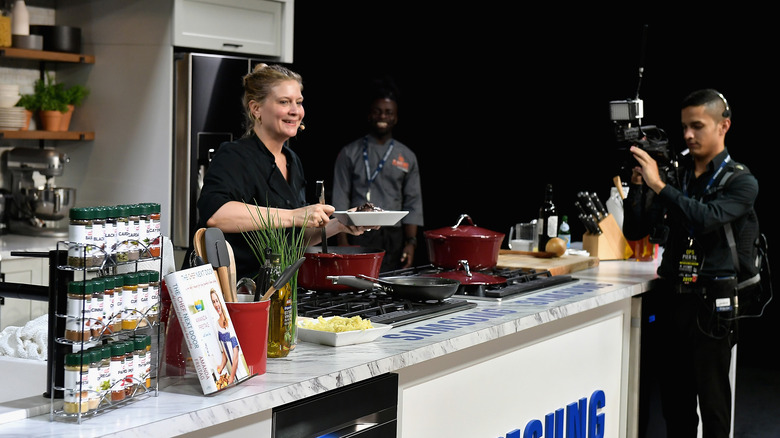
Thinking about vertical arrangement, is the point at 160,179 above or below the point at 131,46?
below

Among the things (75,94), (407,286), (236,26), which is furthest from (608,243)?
(75,94)

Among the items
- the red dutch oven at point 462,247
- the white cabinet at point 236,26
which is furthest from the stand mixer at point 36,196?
the red dutch oven at point 462,247

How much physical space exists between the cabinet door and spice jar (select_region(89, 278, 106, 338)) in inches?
141

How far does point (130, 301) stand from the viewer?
1.64 metres

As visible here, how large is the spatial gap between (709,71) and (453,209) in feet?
7.33

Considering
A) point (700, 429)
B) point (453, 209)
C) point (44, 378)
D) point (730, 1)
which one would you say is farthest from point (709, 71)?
point (44, 378)

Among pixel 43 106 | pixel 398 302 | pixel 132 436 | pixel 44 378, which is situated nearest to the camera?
pixel 132 436

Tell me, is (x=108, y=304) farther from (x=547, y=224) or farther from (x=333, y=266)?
(x=547, y=224)

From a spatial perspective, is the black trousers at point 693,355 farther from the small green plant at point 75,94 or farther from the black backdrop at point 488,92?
the small green plant at point 75,94

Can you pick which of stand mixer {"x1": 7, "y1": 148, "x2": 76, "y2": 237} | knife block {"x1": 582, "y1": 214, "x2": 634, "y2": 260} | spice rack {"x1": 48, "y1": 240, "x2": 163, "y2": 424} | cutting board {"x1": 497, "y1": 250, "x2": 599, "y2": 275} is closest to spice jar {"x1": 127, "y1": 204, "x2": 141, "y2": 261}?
spice rack {"x1": 48, "y1": 240, "x2": 163, "y2": 424}

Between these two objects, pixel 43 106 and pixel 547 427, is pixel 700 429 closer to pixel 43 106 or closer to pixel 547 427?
pixel 547 427

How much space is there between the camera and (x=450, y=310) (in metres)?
2.82

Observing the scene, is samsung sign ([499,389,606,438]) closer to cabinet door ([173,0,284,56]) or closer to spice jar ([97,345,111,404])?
spice jar ([97,345,111,404])

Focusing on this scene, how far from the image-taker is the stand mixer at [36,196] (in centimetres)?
488
